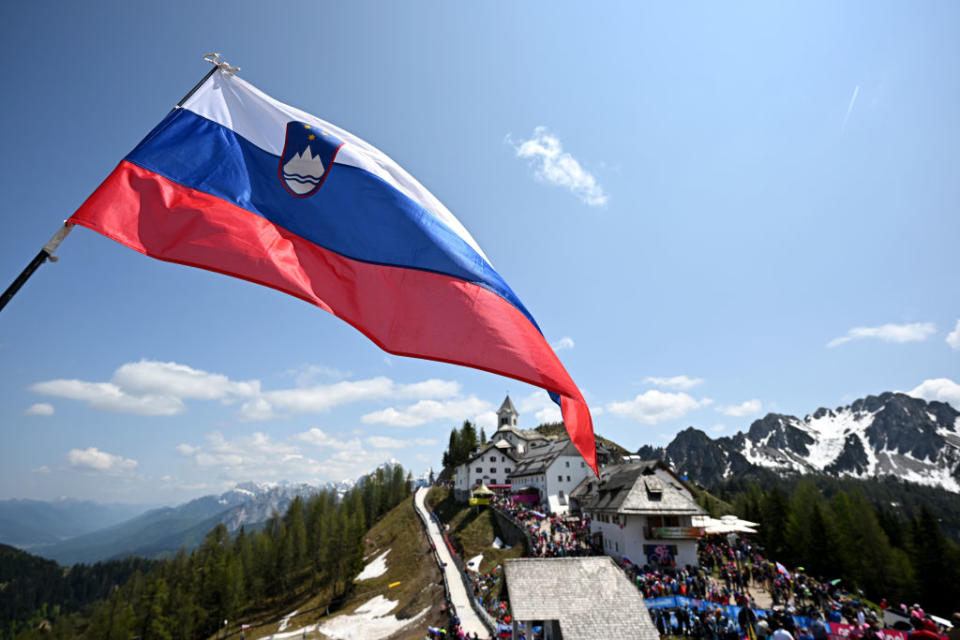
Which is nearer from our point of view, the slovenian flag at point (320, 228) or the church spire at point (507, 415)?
the slovenian flag at point (320, 228)

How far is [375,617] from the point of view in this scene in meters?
43.2

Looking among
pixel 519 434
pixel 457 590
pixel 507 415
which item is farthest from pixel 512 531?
pixel 507 415

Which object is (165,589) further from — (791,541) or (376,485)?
(791,541)

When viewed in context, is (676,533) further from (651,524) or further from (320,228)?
(320,228)

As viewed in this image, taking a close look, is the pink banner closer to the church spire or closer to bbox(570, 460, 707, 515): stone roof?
bbox(570, 460, 707, 515): stone roof

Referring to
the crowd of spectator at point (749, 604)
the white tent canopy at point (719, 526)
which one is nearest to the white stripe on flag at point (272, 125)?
the crowd of spectator at point (749, 604)

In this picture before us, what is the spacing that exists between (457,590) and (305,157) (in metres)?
40.0

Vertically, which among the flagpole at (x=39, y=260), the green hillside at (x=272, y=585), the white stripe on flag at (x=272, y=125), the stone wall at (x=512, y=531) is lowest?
the green hillside at (x=272, y=585)

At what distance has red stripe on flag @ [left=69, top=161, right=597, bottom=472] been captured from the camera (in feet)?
19.3

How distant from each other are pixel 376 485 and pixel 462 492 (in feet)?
134

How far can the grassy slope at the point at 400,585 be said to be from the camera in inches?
1501

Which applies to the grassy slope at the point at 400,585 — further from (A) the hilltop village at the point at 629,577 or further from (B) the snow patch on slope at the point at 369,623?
(A) the hilltop village at the point at 629,577

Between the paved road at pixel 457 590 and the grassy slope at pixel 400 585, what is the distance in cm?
112

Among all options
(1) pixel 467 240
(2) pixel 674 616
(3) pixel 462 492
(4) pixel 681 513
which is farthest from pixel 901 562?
(1) pixel 467 240
